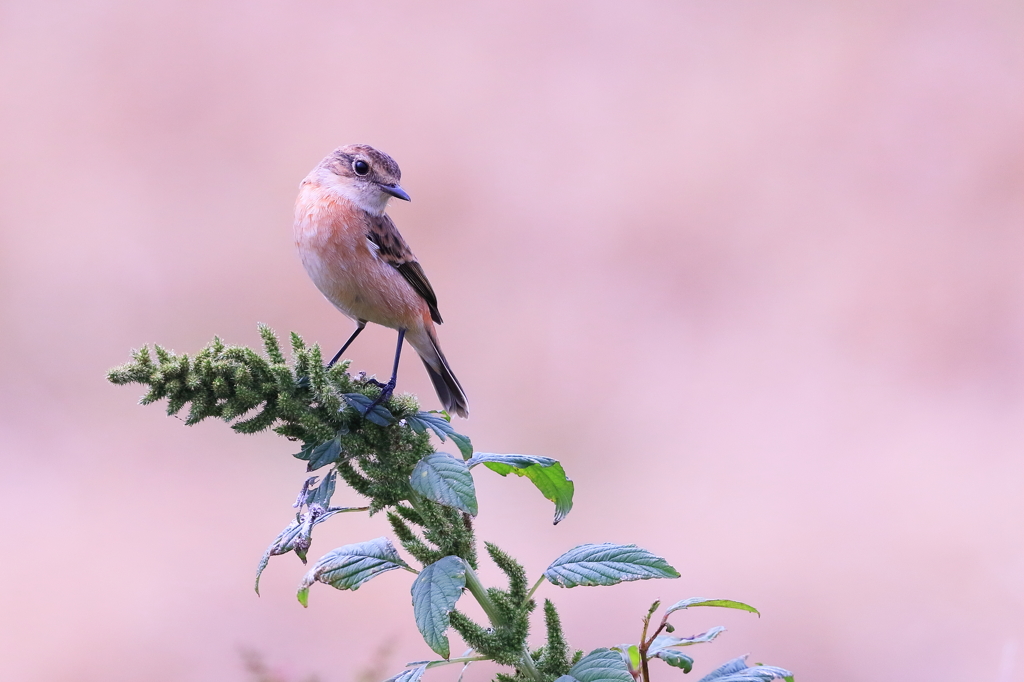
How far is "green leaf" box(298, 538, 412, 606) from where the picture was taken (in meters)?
1.55

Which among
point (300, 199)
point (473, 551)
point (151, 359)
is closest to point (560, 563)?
point (473, 551)

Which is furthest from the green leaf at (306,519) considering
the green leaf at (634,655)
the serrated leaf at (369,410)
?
the green leaf at (634,655)

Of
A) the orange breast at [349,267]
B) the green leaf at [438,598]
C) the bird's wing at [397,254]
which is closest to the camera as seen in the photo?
the green leaf at [438,598]

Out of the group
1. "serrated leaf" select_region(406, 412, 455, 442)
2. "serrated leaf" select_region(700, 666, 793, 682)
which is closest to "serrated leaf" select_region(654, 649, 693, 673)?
"serrated leaf" select_region(700, 666, 793, 682)

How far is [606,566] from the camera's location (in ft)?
4.97

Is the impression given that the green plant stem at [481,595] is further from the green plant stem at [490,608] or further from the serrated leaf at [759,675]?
the serrated leaf at [759,675]

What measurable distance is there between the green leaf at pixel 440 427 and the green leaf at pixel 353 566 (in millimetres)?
234

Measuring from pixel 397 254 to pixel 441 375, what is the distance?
527mm

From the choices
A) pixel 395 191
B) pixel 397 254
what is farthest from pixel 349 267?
pixel 395 191

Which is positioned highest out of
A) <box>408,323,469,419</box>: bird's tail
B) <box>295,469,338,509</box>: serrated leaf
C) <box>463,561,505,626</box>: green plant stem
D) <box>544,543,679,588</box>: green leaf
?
<box>408,323,469,419</box>: bird's tail

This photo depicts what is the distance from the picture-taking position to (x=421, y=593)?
139 centimetres

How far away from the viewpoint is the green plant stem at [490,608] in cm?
146

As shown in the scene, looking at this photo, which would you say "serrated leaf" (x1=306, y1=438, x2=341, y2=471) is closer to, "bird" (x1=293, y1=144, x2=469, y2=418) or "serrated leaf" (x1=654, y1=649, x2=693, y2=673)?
"serrated leaf" (x1=654, y1=649, x2=693, y2=673)

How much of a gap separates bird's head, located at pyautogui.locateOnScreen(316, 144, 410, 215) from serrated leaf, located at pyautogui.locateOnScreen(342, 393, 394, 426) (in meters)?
1.95
